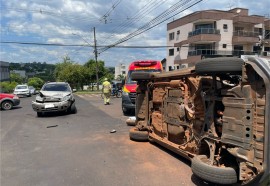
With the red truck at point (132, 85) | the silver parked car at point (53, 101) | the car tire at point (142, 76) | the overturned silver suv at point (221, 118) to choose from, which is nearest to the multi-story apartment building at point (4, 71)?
the silver parked car at point (53, 101)

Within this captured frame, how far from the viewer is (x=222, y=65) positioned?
161 inches

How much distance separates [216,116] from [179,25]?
4303 cm

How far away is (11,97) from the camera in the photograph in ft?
58.9

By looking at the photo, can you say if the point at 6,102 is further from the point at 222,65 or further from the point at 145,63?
the point at 222,65

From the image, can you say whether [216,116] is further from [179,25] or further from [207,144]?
[179,25]

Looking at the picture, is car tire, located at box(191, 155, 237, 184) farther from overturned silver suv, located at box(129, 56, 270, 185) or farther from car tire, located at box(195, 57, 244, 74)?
car tire, located at box(195, 57, 244, 74)

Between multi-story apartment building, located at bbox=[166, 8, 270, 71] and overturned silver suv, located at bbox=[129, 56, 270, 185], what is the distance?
1373 inches

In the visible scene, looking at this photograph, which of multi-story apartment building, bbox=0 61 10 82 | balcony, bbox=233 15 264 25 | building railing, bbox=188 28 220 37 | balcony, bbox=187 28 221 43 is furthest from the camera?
multi-story apartment building, bbox=0 61 10 82

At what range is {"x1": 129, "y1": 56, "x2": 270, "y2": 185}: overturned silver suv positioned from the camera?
3643 millimetres

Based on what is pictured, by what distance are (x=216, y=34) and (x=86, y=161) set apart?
130 ft

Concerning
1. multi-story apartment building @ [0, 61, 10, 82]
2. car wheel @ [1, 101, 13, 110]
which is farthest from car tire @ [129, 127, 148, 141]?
multi-story apartment building @ [0, 61, 10, 82]

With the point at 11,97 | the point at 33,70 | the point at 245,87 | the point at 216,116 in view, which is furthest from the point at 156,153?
the point at 33,70

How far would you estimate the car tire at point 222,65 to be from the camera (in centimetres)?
398

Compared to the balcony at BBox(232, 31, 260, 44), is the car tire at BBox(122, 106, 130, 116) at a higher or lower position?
lower
